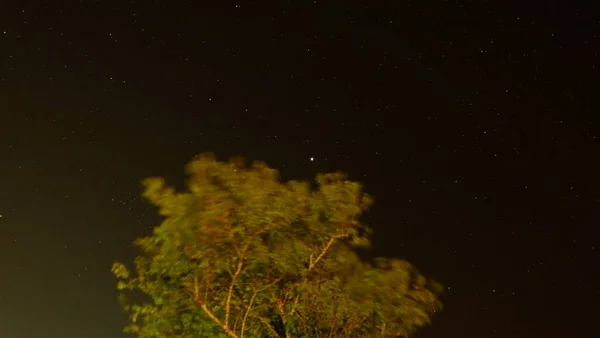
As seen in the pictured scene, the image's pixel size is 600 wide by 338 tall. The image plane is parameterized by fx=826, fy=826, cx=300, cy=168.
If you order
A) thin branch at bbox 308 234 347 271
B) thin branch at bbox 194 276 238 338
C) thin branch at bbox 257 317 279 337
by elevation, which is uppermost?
thin branch at bbox 308 234 347 271

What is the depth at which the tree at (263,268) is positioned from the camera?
1034 centimetres

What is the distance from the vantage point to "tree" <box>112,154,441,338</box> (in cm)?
1034

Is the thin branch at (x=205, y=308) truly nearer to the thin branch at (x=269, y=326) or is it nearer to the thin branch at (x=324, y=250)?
the thin branch at (x=269, y=326)

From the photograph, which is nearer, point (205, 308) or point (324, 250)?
point (205, 308)

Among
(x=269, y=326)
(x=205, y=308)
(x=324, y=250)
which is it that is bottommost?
(x=205, y=308)

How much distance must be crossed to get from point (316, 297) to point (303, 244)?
0.71 metres

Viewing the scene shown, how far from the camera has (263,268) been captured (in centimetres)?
1084

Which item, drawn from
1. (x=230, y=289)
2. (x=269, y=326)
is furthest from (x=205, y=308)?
(x=269, y=326)

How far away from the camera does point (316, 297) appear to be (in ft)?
35.2

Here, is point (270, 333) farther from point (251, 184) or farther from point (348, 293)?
point (251, 184)

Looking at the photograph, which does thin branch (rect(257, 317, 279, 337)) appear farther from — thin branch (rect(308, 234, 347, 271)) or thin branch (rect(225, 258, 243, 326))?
thin branch (rect(308, 234, 347, 271))

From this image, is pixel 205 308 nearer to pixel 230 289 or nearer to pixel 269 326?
pixel 230 289

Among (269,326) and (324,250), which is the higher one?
(324,250)

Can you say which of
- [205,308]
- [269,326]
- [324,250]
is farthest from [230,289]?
[324,250]
